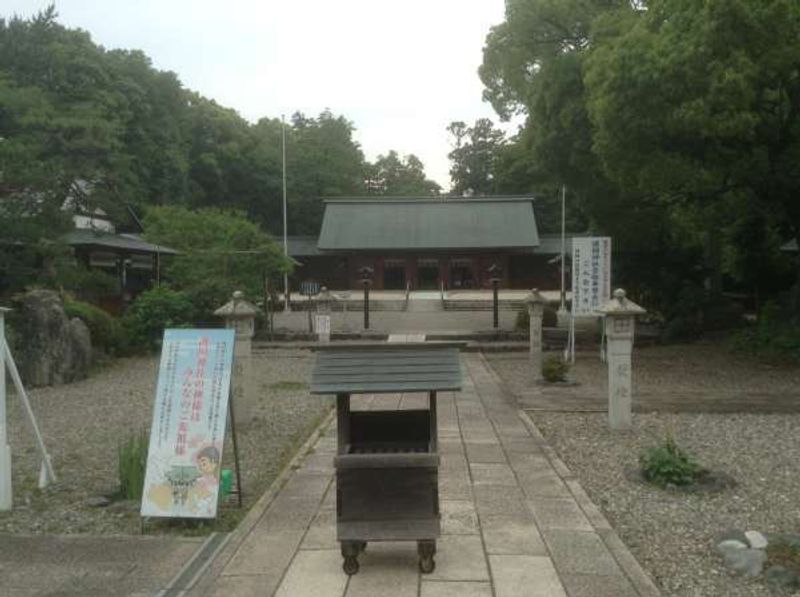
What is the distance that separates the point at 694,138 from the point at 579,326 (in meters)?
10.8

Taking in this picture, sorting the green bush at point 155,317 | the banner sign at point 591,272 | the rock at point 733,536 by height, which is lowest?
the rock at point 733,536

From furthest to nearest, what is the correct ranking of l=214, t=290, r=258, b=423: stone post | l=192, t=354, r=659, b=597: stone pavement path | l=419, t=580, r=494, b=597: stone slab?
l=214, t=290, r=258, b=423: stone post < l=192, t=354, r=659, b=597: stone pavement path < l=419, t=580, r=494, b=597: stone slab

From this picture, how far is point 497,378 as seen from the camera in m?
14.8

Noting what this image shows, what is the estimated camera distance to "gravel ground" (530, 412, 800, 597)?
4.93m

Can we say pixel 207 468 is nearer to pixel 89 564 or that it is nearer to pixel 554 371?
pixel 89 564

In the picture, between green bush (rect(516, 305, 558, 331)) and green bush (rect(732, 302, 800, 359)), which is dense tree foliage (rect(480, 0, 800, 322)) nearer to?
green bush (rect(732, 302, 800, 359))

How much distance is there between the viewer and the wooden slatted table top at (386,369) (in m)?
4.59

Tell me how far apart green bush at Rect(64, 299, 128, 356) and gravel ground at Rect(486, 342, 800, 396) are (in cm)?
787

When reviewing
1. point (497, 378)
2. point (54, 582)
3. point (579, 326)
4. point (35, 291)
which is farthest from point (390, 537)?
point (579, 326)

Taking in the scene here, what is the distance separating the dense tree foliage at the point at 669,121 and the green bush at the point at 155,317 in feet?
27.9

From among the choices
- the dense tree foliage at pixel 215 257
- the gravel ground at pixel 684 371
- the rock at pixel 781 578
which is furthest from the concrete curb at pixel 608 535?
the dense tree foliage at pixel 215 257

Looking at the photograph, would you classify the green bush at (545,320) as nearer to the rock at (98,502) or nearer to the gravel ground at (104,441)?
the gravel ground at (104,441)

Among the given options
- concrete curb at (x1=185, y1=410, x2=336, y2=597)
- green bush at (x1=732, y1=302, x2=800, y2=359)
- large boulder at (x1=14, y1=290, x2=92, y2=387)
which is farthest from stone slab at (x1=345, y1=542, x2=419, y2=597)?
green bush at (x1=732, y1=302, x2=800, y2=359)

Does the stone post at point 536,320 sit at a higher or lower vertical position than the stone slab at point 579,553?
higher
